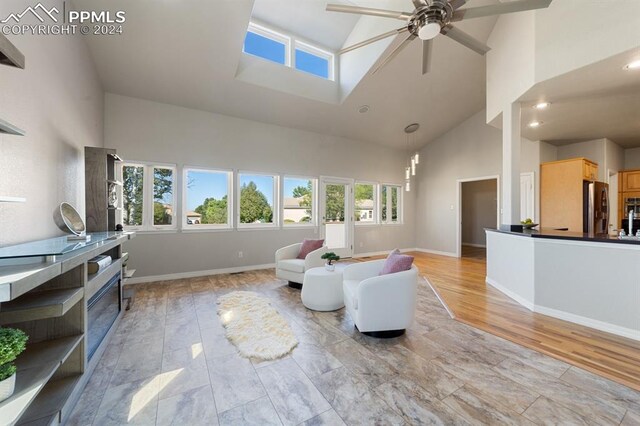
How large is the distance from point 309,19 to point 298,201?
359 cm

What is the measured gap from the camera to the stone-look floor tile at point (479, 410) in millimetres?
1531

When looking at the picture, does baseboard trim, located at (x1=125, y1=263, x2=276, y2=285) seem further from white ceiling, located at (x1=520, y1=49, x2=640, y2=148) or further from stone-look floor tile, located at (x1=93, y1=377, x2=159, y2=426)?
white ceiling, located at (x1=520, y1=49, x2=640, y2=148)

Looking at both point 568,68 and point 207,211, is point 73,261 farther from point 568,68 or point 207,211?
point 568,68

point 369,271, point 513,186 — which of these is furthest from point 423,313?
point 513,186

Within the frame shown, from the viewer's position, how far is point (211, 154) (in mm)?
5055

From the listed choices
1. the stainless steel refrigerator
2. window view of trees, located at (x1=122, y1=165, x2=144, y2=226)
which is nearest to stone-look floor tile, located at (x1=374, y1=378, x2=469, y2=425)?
window view of trees, located at (x1=122, y1=165, x2=144, y2=226)

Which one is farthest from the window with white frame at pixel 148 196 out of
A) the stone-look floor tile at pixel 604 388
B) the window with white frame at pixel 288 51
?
the stone-look floor tile at pixel 604 388

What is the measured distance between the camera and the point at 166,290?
4047mm

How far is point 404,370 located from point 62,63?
4504 millimetres

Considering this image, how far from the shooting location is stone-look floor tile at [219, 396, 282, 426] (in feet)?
5.05

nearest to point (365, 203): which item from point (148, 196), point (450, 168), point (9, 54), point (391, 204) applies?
point (391, 204)

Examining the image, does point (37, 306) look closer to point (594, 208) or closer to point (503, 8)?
point (503, 8)

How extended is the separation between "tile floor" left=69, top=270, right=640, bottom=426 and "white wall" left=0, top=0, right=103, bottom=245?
1.35m

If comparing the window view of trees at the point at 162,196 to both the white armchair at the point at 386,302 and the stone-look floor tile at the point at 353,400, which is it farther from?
the stone-look floor tile at the point at 353,400
